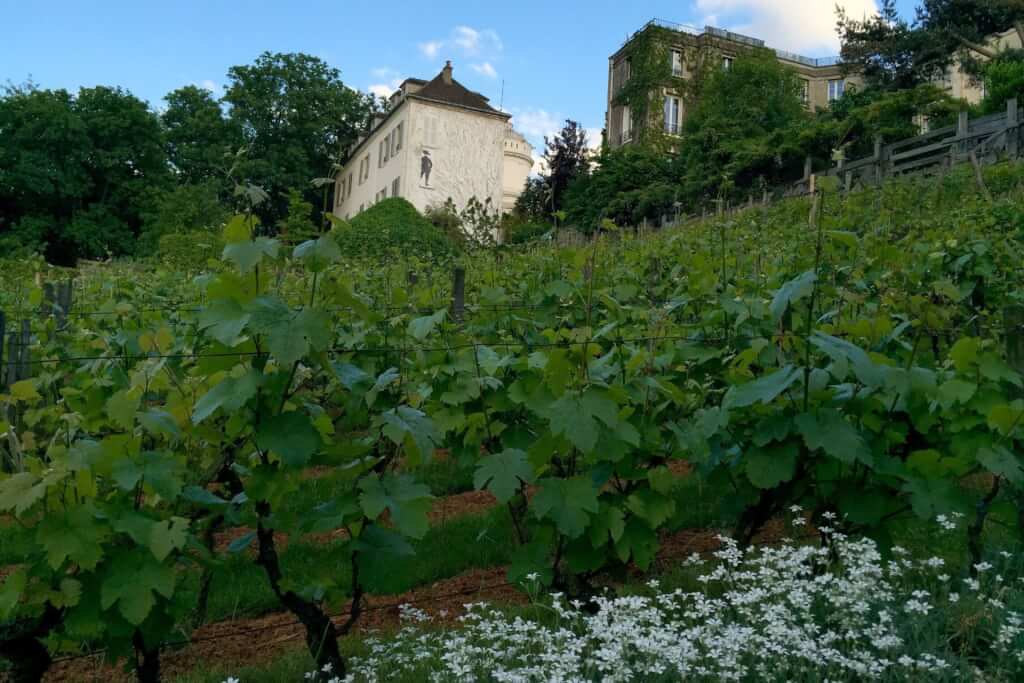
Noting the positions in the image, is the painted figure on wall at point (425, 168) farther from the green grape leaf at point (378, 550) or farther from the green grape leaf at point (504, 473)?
the green grape leaf at point (378, 550)

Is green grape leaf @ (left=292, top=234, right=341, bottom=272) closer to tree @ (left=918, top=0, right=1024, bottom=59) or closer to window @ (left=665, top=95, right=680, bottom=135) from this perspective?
tree @ (left=918, top=0, right=1024, bottom=59)

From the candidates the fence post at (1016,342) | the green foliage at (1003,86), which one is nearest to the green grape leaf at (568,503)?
the fence post at (1016,342)

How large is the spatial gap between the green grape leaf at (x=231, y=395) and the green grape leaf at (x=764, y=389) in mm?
1457

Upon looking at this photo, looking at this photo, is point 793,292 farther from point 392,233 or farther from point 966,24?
point 966,24

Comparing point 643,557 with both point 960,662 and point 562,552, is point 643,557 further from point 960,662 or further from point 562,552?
point 960,662

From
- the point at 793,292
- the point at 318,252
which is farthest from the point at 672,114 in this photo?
the point at 318,252

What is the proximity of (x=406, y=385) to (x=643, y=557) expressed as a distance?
3.45ft

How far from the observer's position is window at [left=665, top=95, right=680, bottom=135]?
137 ft

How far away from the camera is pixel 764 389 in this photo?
279 centimetres

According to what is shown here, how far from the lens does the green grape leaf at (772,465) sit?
9.87 ft

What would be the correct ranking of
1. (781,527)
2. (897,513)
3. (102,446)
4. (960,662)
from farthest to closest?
1. (781,527)
2. (897,513)
3. (102,446)
4. (960,662)

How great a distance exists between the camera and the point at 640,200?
27.7 metres

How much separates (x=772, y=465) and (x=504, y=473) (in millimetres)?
954

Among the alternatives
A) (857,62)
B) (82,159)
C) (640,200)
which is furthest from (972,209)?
(82,159)
